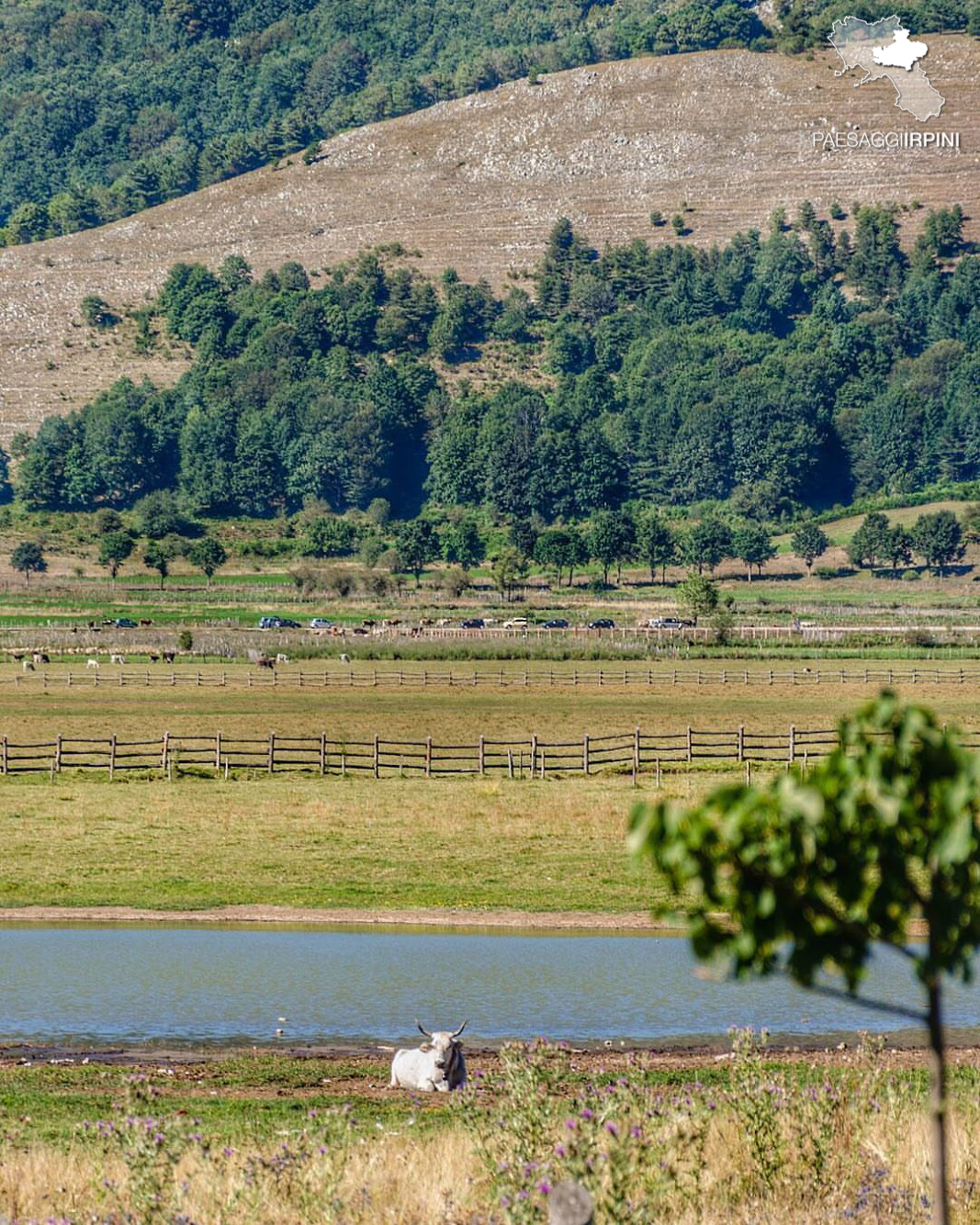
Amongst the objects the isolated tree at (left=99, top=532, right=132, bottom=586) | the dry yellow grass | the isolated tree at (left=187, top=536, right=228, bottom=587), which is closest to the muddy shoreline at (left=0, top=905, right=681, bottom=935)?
the dry yellow grass

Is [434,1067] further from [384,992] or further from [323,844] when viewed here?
[323,844]

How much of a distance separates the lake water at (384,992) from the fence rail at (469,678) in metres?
56.8

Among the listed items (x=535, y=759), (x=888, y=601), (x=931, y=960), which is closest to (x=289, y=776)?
(x=535, y=759)

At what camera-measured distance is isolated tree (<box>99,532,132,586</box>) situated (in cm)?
19475

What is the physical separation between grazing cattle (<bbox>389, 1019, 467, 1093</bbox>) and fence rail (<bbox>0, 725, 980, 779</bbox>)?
2894cm

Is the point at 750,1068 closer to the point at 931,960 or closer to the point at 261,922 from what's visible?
the point at 931,960

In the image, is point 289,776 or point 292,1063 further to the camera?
point 289,776

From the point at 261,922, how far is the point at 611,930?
567 cm

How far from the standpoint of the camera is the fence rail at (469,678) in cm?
8656

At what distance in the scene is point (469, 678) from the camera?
9050 cm

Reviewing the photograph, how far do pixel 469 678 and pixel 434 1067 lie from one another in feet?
236

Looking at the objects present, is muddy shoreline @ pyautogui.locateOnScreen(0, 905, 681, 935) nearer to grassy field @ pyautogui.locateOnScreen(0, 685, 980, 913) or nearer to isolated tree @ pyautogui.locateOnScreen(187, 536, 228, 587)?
grassy field @ pyautogui.locateOnScreen(0, 685, 980, 913)

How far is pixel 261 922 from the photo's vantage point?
101ft

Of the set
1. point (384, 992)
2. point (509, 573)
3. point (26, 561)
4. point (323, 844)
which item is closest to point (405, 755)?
point (323, 844)
